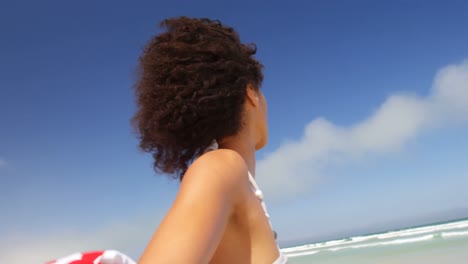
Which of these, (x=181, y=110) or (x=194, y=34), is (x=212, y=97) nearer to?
(x=181, y=110)

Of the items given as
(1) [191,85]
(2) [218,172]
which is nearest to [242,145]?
(1) [191,85]

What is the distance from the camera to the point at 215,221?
0.97 metres

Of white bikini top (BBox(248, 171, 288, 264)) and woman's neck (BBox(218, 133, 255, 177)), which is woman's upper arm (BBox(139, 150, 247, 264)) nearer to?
white bikini top (BBox(248, 171, 288, 264))

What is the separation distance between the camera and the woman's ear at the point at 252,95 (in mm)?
1513

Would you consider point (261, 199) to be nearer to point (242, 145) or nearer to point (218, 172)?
point (242, 145)

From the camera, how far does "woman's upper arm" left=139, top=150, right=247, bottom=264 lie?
0.89 m

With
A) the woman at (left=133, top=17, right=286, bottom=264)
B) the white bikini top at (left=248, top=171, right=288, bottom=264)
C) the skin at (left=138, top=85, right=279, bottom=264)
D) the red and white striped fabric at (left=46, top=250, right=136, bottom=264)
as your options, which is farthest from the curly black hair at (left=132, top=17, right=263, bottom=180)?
the red and white striped fabric at (left=46, top=250, right=136, bottom=264)

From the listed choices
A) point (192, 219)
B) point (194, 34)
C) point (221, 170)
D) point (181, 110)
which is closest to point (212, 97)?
point (181, 110)

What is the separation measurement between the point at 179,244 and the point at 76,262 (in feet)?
0.69

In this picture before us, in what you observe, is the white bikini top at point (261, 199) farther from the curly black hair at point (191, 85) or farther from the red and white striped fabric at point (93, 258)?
the red and white striped fabric at point (93, 258)

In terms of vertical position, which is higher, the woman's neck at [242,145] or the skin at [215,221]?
the woman's neck at [242,145]

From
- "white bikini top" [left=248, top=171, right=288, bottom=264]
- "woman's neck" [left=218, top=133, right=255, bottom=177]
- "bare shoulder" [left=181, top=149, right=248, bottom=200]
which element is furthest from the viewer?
"woman's neck" [left=218, top=133, right=255, bottom=177]

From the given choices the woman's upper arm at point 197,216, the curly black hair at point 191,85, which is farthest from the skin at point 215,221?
the curly black hair at point 191,85

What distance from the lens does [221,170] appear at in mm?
1057
